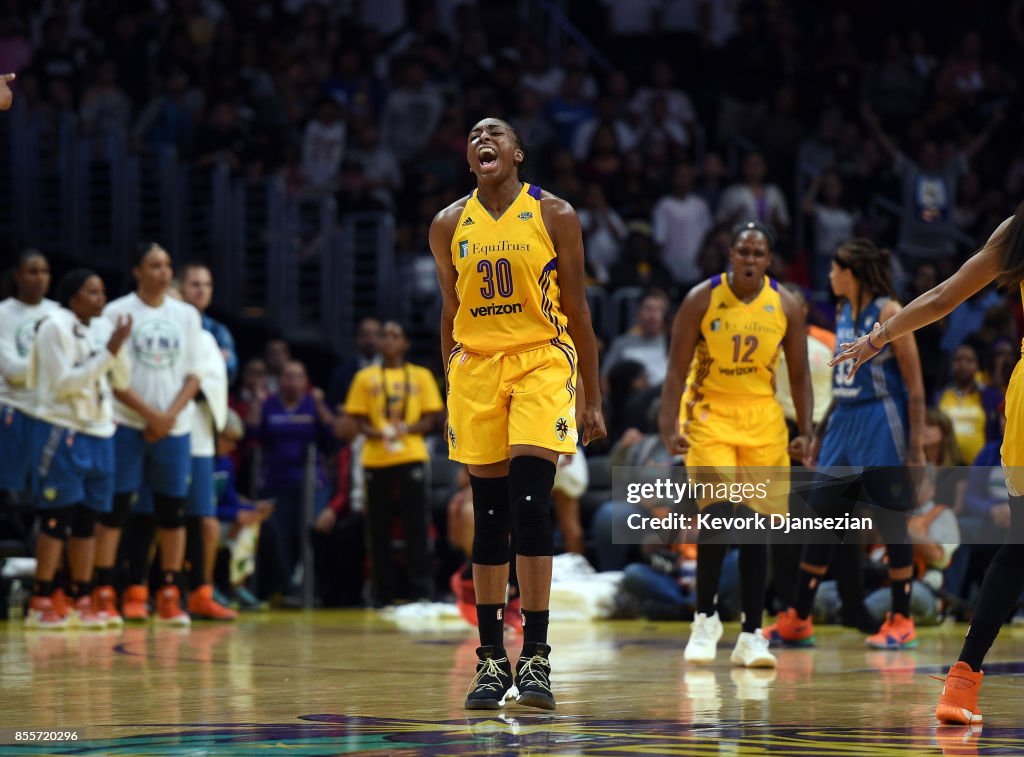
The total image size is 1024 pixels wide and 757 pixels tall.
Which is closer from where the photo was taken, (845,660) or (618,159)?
(845,660)

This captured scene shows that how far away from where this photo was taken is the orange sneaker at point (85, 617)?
10.0 m

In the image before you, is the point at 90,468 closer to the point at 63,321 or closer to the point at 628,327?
the point at 63,321

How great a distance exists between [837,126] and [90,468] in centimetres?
989

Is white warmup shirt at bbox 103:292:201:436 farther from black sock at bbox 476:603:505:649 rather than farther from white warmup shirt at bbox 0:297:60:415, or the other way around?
black sock at bbox 476:603:505:649

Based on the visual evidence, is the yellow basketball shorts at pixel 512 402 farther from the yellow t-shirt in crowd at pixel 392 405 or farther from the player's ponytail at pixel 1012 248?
the yellow t-shirt in crowd at pixel 392 405

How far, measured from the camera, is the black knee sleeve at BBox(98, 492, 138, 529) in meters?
10.5

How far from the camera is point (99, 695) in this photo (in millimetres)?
6004

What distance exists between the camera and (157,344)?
415 inches

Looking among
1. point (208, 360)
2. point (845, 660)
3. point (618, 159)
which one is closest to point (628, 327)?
point (618, 159)

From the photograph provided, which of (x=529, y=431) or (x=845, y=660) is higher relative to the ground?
(x=529, y=431)

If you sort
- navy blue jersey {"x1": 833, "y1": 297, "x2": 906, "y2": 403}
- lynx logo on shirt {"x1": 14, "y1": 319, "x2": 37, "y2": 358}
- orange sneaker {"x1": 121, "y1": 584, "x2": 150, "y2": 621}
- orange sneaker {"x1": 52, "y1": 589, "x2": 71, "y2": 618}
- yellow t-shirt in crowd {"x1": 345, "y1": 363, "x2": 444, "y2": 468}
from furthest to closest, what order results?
1. yellow t-shirt in crowd {"x1": 345, "y1": 363, "x2": 444, "y2": 468}
2. orange sneaker {"x1": 121, "y1": 584, "x2": 150, "y2": 621}
3. lynx logo on shirt {"x1": 14, "y1": 319, "x2": 37, "y2": 358}
4. orange sneaker {"x1": 52, "y1": 589, "x2": 71, "y2": 618}
5. navy blue jersey {"x1": 833, "y1": 297, "x2": 906, "y2": 403}

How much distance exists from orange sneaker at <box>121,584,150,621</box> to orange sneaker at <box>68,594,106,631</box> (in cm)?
61

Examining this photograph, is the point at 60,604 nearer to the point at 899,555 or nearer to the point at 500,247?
the point at 899,555
